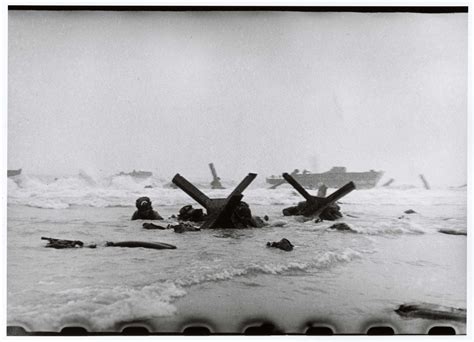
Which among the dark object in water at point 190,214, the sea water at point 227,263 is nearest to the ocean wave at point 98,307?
the sea water at point 227,263

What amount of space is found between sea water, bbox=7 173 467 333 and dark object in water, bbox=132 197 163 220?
3 centimetres

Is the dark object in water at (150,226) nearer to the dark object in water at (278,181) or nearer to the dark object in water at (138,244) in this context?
the dark object in water at (138,244)

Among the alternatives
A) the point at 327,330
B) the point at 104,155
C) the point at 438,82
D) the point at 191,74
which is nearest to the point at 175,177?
the point at 104,155

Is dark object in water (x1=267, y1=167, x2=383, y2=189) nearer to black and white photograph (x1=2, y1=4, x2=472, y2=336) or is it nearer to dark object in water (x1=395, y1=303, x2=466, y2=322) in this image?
black and white photograph (x1=2, y1=4, x2=472, y2=336)

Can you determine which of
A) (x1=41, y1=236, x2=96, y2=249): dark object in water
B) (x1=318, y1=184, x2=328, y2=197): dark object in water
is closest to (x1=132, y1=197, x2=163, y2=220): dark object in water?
(x1=41, y1=236, x2=96, y2=249): dark object in water

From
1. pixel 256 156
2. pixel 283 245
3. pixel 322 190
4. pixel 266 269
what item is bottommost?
pixel 266 269

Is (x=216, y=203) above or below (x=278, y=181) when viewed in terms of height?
below

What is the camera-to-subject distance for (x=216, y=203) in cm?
224

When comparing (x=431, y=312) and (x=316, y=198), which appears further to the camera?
(x=316, y=198)

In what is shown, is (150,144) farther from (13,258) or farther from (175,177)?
(13,258)

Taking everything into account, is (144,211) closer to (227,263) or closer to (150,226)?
(150,226)

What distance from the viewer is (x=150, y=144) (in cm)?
226

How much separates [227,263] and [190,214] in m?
0.27

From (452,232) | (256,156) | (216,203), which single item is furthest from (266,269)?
(452,232)
